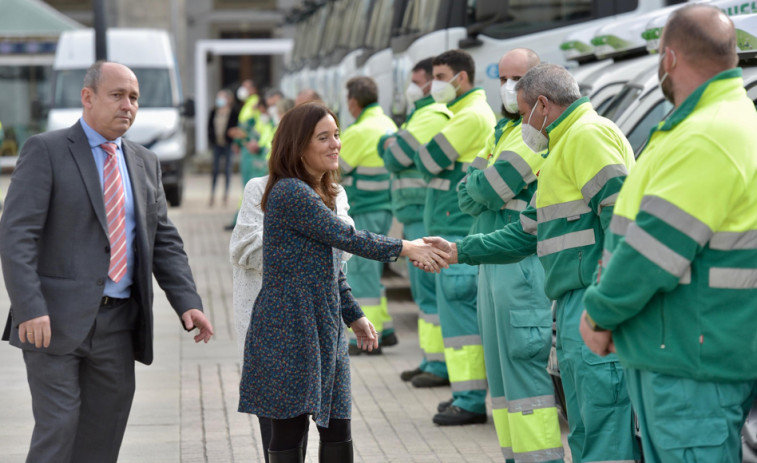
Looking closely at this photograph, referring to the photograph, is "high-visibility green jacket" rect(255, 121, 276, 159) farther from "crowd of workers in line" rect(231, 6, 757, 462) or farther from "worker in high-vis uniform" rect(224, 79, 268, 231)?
"crowd of workers in line" rect(231, 6, 757, 462)

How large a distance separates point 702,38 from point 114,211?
229 cm

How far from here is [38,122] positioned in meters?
28.8

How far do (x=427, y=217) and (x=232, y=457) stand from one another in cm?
205

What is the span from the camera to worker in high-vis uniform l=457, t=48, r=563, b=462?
5.48 m

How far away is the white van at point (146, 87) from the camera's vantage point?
20.9 meters

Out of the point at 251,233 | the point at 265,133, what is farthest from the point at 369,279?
the point at 265,133

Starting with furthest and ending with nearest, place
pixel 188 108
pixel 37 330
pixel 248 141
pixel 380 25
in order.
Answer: pixel 188 108
pixel 248 141
pixel 380 25
pixel 37 330

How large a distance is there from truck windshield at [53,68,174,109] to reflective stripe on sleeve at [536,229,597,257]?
55.8 feet

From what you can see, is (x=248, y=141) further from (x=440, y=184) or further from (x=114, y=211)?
(x=114, y=211)

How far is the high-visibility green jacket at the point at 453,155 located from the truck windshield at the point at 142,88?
1431 cm

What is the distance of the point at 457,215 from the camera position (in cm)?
747

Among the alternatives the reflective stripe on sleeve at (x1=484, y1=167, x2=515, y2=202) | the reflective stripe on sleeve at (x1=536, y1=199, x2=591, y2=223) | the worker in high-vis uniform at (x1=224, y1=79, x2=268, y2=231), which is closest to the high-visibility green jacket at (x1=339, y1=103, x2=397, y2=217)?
the reflective stripe on sleeve at (x1=484, y1=167, x2=515, y2=202)

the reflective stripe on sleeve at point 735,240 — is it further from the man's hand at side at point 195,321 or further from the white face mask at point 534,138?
the man's hand at side at point 195,321

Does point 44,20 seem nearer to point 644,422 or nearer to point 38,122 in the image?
point 38,122
